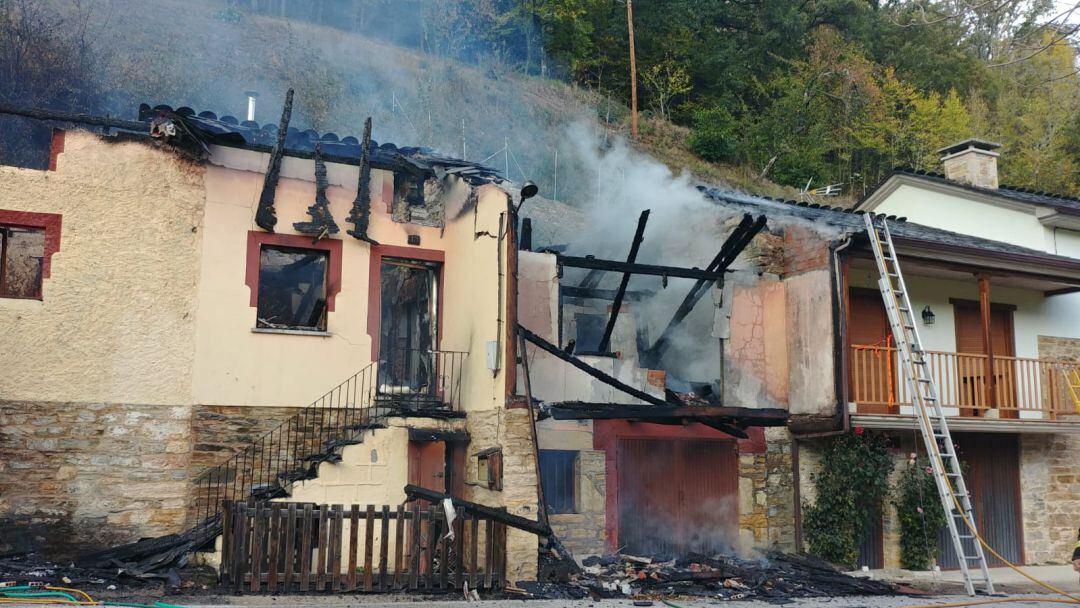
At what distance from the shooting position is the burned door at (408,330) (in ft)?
46.6

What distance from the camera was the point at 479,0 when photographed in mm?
36156

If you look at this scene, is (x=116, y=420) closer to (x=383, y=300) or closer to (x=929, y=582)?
(x=383, y=300)

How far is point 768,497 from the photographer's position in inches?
583

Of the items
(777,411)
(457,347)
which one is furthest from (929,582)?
(457,347)

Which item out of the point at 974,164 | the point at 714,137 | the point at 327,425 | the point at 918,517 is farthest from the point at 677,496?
the point at 714,137

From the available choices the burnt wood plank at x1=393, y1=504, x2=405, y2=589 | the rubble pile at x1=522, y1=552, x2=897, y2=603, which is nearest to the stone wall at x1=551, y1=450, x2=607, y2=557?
the rubble pile at x1=522, y1=552, x2=897, y2=603

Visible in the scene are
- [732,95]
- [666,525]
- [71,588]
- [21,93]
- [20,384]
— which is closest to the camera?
[71,588]

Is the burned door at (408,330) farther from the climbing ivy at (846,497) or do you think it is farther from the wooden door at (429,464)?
the climbing ivy at (846,497)

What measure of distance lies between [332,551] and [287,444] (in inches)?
129

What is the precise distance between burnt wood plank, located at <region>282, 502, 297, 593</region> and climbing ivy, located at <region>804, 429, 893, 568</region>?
835cm

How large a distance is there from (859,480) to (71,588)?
36.0ft

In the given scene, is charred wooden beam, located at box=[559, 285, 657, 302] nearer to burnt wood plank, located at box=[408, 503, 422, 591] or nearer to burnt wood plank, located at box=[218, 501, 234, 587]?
burnt wood plank, located at box=[408, 503, 422, 591]

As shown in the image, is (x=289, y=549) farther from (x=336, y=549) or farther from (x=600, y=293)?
(x=600, y=293)

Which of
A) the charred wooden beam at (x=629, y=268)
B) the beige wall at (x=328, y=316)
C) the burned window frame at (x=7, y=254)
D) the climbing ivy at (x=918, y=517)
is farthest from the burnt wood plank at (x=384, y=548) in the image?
the climbing ivy at (x=918, y=517)
